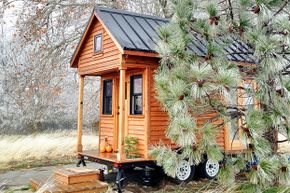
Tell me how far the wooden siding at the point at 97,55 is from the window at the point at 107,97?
824 mm

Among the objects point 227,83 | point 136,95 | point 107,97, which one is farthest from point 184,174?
point 227,83

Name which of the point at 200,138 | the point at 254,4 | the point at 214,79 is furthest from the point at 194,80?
the point at 254,4

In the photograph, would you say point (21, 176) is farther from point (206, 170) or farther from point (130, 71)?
point (206, 170)

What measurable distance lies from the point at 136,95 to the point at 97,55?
1473 millimetres

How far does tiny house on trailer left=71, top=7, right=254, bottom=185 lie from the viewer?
7.08m

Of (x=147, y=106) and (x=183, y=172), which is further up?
(x=147, y=106)

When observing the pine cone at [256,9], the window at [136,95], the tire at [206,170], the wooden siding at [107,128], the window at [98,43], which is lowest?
the tire at [206,170]

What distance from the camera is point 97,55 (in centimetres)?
841

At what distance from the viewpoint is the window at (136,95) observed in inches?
314

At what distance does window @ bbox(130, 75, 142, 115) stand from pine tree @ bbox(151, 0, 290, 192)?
2956 mm

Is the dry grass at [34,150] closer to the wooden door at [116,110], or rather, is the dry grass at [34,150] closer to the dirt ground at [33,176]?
the dirt ground at [33,176]

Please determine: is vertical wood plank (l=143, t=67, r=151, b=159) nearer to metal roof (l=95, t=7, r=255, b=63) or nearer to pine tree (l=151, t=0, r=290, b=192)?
metal roof (l=95, t=7, r=255, b=63)

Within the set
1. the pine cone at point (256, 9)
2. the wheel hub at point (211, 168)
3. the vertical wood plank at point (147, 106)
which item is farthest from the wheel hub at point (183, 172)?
the pine cone at point (256, 9)

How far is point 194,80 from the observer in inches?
170
